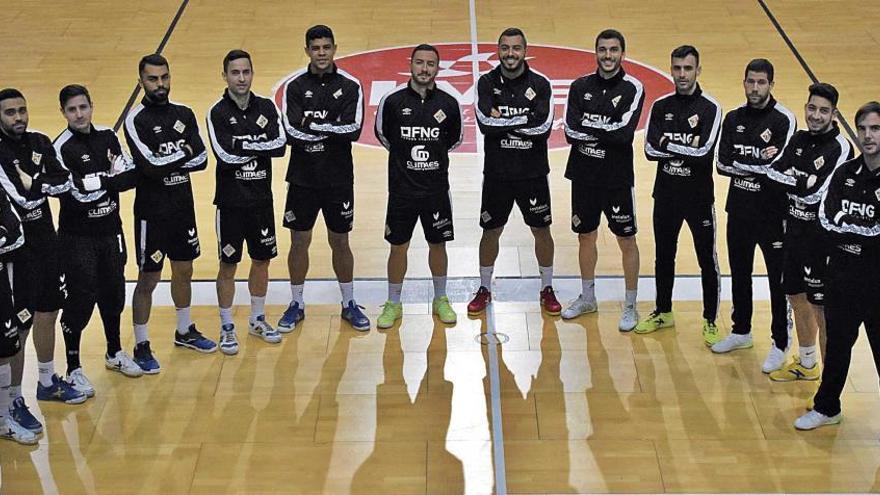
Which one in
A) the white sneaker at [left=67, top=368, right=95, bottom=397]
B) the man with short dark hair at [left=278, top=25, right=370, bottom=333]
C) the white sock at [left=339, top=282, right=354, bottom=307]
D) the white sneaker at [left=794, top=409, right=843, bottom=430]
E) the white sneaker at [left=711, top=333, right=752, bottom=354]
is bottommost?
the white sneaker at [left=794, top=409, right=843, bottom=430]

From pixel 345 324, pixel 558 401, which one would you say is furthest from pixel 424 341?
pixel 558 401

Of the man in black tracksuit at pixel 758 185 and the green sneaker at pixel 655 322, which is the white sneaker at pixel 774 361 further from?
the green sneaker at pixel 655 322

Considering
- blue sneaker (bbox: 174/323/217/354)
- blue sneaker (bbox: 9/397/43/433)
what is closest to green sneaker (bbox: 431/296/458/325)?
blue sneaker (bbox: 174/323/217/354)

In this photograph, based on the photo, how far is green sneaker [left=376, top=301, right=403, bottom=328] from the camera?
27.4 ft

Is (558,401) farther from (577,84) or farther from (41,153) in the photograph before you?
(41,153)

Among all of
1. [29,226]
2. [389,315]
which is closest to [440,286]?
[389,315]

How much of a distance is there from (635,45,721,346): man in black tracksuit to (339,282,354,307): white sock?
2.08 metres

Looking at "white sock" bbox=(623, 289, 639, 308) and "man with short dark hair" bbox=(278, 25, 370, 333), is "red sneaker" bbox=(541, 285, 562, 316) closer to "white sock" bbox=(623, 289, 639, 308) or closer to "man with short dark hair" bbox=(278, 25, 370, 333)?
"white sock" bbox=(623, 289, 639, 308)

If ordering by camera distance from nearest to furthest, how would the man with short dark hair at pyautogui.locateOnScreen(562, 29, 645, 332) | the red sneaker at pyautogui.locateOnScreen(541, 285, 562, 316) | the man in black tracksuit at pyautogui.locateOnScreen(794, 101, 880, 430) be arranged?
the man in black tracksuit at pyautogui.locateOnScreen(794, 101, 880, 430)
the man with short dark hair at pyautogui.locateOnScreen(562, 29, 645, 332)
the red sneaker at pyautogui.locateOnScreen(541, 285, 562, 316)

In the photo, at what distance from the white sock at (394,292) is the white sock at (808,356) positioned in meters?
2.67

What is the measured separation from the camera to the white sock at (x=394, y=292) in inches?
332

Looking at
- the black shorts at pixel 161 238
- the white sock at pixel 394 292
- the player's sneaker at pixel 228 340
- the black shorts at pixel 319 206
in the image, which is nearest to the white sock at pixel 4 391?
the black shorts at pixel 161 238

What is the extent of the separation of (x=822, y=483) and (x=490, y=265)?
2.88 m

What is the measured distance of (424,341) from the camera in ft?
26.8
